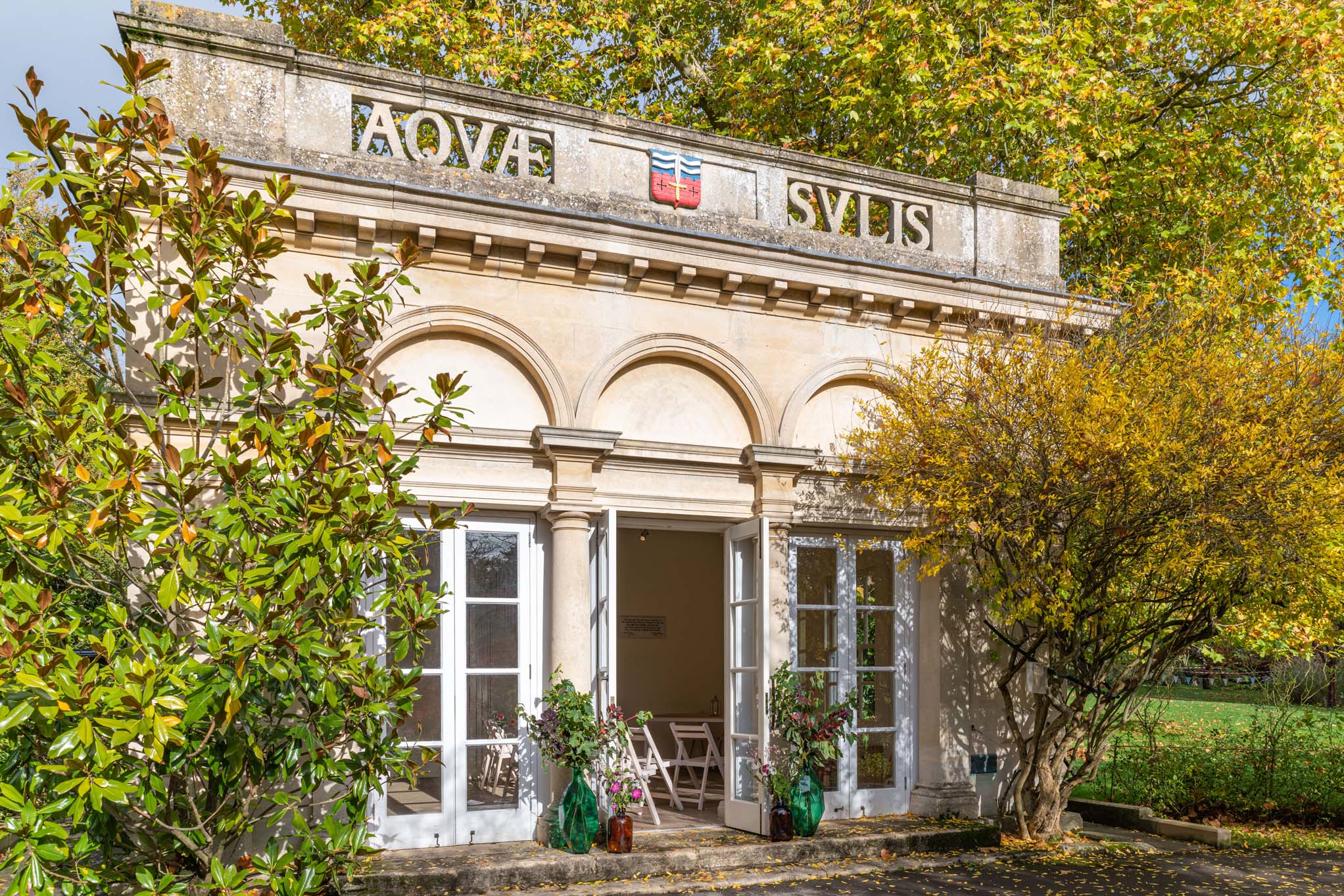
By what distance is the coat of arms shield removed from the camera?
27.9 feet

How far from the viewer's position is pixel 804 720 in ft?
27.0

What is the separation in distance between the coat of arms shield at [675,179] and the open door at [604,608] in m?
2.50

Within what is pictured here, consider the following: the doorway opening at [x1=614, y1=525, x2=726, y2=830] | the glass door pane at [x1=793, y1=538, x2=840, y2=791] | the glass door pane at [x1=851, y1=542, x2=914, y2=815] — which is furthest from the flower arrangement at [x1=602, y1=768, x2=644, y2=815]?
the doorway opening at [x1=614, y1=525, x2=726, y2=830]

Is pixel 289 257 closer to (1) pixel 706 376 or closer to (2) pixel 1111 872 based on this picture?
(1) pixel 706 376

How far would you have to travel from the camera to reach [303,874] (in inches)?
227

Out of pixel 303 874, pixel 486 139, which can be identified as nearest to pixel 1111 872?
pixel 303 874

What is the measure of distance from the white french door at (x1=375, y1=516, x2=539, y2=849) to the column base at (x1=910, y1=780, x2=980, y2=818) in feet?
11.0

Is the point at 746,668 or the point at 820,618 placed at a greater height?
the point at 820,618

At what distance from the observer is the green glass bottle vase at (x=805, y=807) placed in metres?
8.13

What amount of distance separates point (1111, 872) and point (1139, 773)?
3027 mm

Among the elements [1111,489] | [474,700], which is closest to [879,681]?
[1111,489]

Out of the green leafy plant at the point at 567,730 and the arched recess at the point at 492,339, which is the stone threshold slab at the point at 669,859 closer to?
the green leafy plant at the point at 567,730

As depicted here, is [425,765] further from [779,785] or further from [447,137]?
[447,137]

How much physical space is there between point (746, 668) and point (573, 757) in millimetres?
1741
